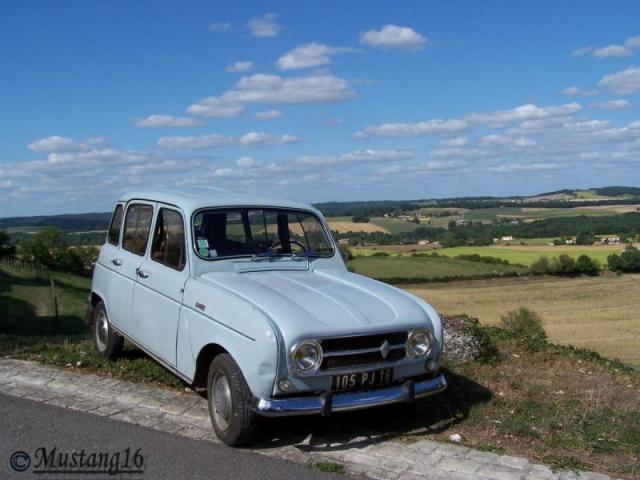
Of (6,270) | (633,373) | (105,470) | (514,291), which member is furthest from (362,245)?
(105,470)

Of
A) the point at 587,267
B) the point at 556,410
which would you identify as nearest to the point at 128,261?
the point at 556,410

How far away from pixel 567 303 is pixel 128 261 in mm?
39063

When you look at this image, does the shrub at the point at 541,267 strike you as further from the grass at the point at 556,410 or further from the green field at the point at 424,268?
the grass at the point at 556,410

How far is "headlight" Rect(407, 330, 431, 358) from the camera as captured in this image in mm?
4867

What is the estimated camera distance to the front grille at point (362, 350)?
14.9ft

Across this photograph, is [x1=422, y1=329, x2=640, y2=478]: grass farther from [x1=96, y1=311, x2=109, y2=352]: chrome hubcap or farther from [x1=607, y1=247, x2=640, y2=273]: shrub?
[x1=607, y1=247, x2=640, y2=273]: shrub

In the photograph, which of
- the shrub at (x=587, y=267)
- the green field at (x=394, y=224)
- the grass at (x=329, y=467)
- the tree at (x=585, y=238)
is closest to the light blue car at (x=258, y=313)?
the grass at (x=329, y=467)

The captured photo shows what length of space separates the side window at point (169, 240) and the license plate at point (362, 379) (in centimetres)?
186

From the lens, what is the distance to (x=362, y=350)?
4.64 m

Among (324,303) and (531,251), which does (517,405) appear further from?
(531,251)

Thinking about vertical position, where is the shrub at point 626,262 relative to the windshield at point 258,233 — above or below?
below

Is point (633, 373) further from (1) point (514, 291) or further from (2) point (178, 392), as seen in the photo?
(1) point (514, 291)

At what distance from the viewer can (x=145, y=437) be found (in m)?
4.91

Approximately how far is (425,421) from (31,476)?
9.65ft
